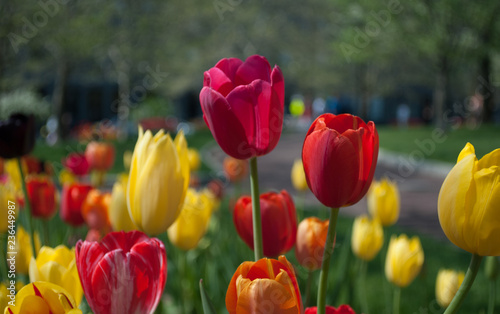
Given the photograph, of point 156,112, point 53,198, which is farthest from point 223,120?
point 156,112

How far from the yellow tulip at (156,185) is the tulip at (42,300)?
0.22m

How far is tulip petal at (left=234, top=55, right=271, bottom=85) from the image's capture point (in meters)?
0.71

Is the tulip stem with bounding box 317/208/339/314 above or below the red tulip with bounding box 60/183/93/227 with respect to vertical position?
above

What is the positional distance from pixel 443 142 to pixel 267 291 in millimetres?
14324

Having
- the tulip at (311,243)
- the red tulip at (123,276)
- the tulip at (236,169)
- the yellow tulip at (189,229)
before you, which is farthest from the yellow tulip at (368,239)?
the tulip at (236,169)

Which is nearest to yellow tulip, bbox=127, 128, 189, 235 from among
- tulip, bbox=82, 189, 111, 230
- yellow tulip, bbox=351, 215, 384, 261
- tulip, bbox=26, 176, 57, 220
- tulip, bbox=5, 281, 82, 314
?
tulip, bbox=5, 281, 82, 314

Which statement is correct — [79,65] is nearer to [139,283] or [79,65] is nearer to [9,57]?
[9,57]

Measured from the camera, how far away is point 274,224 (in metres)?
0.90

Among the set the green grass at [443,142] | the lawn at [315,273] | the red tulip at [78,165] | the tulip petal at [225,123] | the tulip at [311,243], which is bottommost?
the green grass at [443,142]

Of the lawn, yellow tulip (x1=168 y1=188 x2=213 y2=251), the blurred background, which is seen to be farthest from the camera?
the blurred background

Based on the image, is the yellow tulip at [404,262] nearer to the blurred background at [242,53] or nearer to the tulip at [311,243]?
the tulip at [311,243]

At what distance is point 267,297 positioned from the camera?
540 mm

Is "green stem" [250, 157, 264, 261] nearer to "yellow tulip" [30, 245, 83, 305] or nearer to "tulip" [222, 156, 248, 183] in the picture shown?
"yellow tulip" [30, 245, 83, 305]

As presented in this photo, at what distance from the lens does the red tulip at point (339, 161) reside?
0.62 metres
